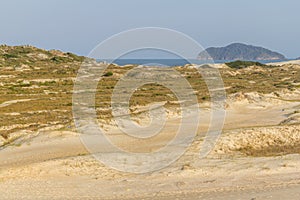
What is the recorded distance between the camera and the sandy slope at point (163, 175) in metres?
15.2

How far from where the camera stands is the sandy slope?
1520cm

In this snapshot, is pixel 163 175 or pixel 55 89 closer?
pixel 163 175

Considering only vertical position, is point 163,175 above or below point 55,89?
below

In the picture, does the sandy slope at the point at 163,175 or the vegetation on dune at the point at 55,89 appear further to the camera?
the vegetation on dune at the point at 55,89

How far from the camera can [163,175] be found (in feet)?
56.8

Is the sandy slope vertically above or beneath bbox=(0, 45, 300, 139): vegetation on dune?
beneath

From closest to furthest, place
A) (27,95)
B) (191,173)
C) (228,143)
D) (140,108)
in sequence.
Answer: (191,173), (228,143), (140,108), (27,95)

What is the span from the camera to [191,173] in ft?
57.3

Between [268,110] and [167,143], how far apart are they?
1673cm

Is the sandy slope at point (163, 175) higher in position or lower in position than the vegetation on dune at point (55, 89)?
lower

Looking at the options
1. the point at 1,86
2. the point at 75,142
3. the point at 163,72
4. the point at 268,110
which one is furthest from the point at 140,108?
the point at 163,72

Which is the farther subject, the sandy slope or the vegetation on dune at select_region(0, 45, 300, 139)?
the vegetation on dune at select_region(0, 45, 300, 139)

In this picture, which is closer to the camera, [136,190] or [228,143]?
[136,190]

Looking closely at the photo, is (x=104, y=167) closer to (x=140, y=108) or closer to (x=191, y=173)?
(x=191, y=173)
